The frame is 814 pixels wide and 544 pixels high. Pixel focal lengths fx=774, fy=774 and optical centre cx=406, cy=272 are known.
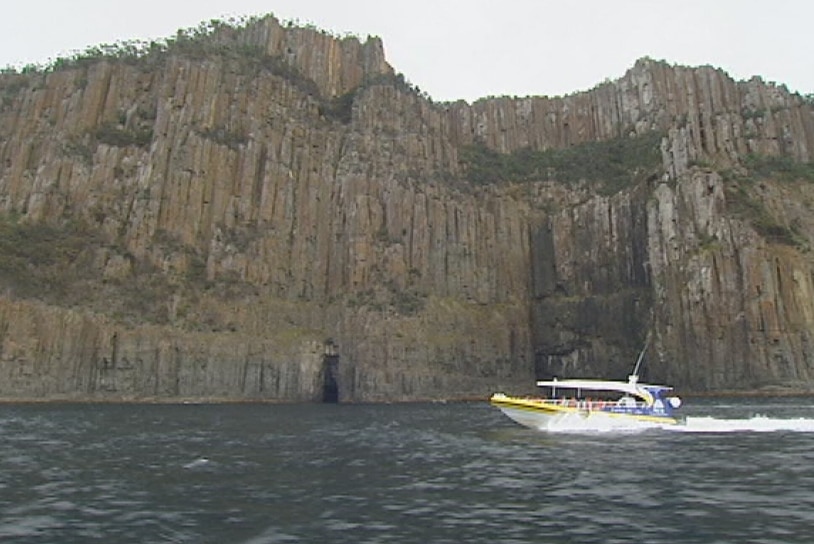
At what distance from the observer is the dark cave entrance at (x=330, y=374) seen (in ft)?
402

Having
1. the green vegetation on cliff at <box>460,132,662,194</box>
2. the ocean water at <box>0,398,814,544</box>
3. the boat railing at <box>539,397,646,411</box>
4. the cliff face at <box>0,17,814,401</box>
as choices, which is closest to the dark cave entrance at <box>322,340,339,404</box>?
the cliff face at <box>0,17,814,401</box>

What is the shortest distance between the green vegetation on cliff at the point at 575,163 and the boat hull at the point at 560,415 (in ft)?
326

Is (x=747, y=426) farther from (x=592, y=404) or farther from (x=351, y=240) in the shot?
(x=351, y=240)

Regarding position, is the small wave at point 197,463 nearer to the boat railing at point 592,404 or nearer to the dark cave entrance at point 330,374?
the boat railing at point 592,404

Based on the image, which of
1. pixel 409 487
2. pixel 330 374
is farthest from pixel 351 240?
pixel 409 487

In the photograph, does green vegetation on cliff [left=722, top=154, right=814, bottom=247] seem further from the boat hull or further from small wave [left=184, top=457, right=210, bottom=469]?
small wave [left=184, top=457, right=210, bottom=469]

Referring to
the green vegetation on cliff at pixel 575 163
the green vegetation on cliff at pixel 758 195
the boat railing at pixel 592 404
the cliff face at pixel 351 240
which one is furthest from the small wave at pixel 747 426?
the green vegetation on cliff at pixel 575 163

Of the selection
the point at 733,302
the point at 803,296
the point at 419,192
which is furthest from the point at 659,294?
the point at 419,192

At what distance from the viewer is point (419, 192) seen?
14012 centimetres

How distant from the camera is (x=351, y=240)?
433 ft

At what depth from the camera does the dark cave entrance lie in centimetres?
12257

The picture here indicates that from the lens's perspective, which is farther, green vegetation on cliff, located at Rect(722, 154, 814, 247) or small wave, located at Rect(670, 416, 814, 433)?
green vegetation on cliff, located at Rect(722, 154, 814, 247)

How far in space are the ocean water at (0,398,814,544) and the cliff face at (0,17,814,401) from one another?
207ft

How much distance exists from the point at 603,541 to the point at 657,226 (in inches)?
4397
